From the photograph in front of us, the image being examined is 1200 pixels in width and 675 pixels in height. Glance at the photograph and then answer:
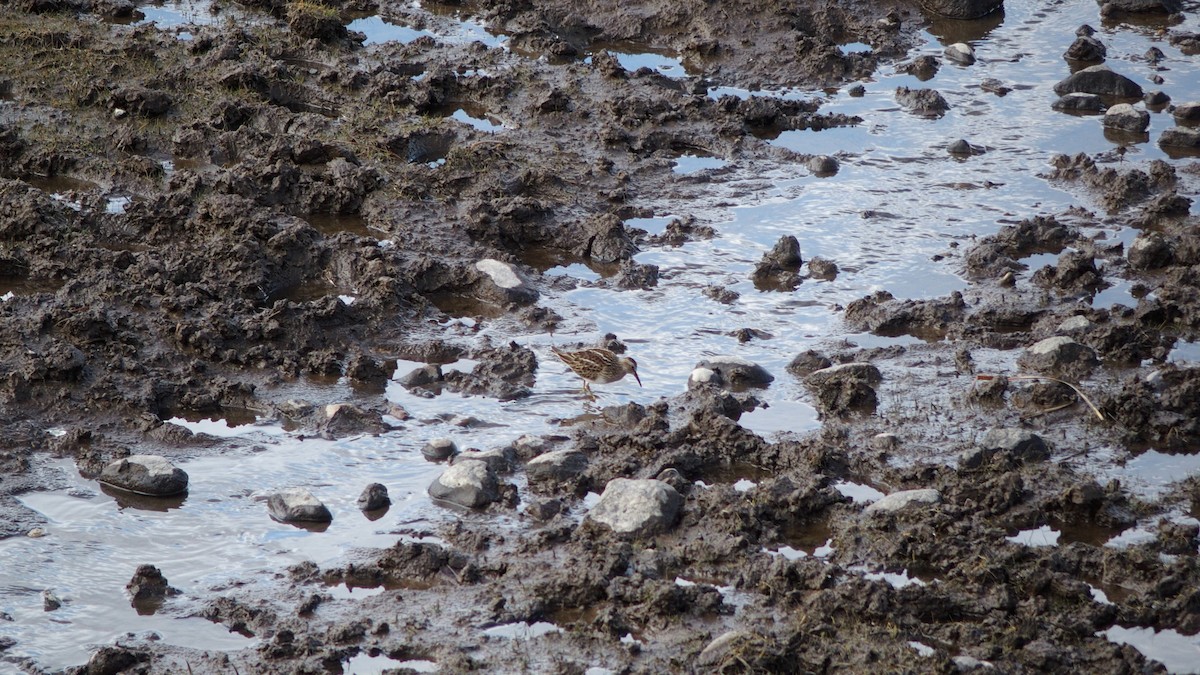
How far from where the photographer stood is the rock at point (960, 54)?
36.0 feet

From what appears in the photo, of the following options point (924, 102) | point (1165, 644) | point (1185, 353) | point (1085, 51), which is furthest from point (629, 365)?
point (1085, 51)

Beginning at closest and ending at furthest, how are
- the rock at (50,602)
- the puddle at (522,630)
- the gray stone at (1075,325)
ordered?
the puddle at (522,630), the rock at (50,602), the gray stone at (1075,325)

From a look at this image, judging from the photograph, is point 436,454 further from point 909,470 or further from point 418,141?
point 418,141

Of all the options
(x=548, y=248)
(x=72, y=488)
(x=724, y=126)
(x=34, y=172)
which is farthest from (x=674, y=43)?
(x=72, y=488)

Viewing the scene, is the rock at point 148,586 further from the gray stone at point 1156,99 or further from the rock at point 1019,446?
the gray stone at point 1156,99

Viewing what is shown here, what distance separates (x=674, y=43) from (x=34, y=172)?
5564 mm

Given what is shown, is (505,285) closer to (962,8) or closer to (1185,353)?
(1185,353)

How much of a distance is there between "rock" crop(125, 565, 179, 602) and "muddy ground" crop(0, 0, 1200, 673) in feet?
1.04

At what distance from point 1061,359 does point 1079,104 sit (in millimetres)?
4270

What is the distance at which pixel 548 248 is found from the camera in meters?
8.23

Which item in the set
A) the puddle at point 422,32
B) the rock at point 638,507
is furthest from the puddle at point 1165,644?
the puddle at point 422,32

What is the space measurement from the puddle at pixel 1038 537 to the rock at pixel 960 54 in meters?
6.60

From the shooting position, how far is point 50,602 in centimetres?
496

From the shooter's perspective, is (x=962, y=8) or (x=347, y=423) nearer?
(x=347, y=423)
